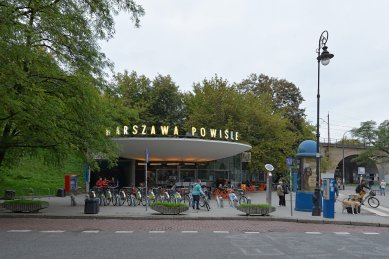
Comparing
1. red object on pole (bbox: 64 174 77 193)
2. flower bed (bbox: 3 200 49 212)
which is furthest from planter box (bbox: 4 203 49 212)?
red object on pole (bbox: 64 174 77 193)

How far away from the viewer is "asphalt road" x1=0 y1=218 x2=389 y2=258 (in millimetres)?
10125

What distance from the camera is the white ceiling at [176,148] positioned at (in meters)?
33.9

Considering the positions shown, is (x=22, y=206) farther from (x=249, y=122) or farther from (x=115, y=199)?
(x=249, y=122)

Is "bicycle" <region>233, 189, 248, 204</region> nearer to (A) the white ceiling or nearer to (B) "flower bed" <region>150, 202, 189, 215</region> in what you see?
(B) "flower bed" <region>150, 202, 189, 215</region>

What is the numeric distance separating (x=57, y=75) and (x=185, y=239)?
1015 cm

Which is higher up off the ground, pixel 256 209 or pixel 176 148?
pixel 176 148

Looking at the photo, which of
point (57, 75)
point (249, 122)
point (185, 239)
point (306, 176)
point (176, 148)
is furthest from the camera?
point (249, 122)

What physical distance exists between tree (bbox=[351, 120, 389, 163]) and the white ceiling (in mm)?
49009

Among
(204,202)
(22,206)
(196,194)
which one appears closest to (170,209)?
(196,194)

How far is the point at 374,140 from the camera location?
264 ft

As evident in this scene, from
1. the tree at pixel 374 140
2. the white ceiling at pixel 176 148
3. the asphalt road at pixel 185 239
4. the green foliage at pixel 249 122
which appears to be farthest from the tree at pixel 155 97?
the tree at pixel 374 140

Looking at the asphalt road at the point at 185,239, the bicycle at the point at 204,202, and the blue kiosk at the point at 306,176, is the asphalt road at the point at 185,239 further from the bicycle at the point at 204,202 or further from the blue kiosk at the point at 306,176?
the blue kiosk at the point at 306,176

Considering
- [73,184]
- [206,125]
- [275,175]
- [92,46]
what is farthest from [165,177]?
[92,46]

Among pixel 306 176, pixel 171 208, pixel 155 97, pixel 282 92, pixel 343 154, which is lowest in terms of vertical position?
pixel 171 208
